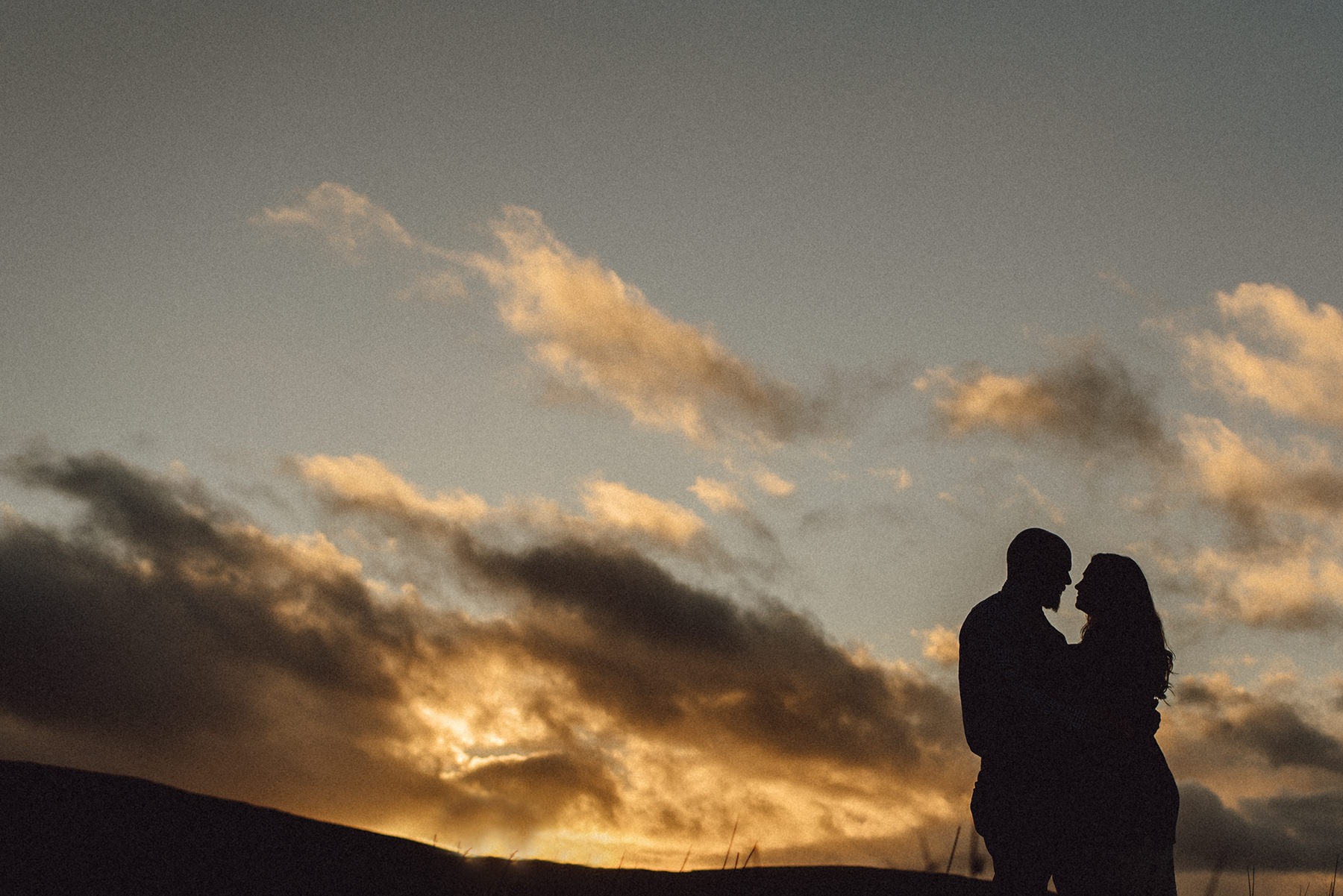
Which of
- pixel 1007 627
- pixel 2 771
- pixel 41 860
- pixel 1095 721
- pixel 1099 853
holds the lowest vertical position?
pixel 41 860

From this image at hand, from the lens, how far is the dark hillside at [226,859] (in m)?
6.50

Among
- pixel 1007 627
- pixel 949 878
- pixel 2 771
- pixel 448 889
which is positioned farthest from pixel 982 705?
pixel 2 771

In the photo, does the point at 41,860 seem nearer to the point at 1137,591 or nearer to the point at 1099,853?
the point at 1099,853

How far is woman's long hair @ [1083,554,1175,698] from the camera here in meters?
4.23

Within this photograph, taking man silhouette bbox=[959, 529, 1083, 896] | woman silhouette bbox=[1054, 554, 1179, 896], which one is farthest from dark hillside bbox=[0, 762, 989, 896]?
woman silhouette bbox=[1054, 554, 1179, 896]

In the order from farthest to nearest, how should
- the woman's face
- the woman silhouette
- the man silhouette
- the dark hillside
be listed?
the dark hillside → the woman's face → the man silhouette → the woman silhouette

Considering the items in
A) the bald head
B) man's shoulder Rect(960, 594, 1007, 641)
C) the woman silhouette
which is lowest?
the woman silhouette

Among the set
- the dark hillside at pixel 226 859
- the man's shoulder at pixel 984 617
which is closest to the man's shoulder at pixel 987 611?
the man's shoulder at pixel 984 617

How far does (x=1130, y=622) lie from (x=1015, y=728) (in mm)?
725

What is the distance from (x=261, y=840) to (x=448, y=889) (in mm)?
1484

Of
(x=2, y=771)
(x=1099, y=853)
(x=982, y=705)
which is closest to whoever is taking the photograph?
(x=1099, y=853)

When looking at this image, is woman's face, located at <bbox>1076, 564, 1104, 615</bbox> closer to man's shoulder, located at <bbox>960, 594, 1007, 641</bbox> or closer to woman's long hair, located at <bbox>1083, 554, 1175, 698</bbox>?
woman's long hair, located at <bbox>1083, 554, 1175, 698</bbox>

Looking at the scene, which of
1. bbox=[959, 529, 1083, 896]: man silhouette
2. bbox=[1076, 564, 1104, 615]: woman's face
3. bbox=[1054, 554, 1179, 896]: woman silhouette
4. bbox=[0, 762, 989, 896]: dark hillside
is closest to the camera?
bbox=[1054, 554, 1179, 896]: woman silhouette

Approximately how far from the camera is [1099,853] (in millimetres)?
3947
